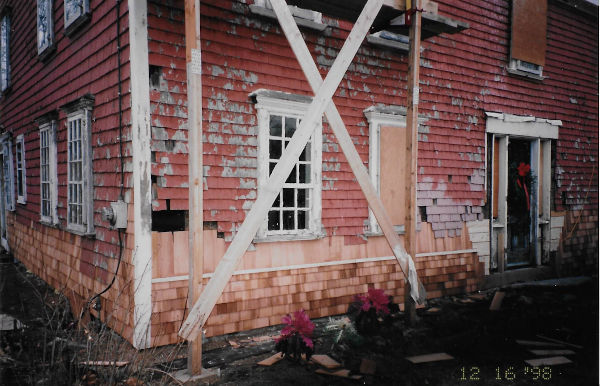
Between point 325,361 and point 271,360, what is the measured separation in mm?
558

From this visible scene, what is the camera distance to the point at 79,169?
5.97 metres

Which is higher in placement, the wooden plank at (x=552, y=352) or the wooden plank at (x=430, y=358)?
the wooden plank at (x=430, y=358)

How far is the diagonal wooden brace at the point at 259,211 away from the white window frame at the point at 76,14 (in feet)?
11.0

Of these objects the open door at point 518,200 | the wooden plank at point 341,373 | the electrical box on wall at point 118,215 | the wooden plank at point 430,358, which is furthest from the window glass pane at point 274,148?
the open door at point 518,200

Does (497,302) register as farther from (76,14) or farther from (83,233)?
(76,14)

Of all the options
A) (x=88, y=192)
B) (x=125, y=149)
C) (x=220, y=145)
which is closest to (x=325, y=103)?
(x=220, y=145)

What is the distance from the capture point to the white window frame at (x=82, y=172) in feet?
18.3

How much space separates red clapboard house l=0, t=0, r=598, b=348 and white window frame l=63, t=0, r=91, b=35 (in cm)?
4

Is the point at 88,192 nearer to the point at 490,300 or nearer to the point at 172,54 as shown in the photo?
the point at 172,54

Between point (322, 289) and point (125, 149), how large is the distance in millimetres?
3135

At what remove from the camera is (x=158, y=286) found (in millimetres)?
4578

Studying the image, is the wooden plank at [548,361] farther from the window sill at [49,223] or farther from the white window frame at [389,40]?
the window sill at [49,223]

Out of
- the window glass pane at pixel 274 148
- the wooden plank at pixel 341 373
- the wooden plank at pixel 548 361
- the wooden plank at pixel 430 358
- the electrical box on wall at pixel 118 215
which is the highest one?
the window glass pane at pixel 274 148

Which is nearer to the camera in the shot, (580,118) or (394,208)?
(394,208)
